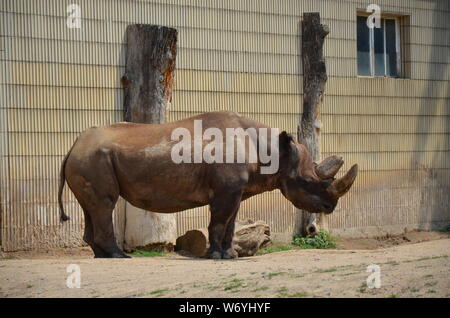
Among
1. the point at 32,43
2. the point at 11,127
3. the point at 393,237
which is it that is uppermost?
the point at 32,43

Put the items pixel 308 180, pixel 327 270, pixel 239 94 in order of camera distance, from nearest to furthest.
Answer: pixel 327 270 → pixel 308 180 → pixel 239 94

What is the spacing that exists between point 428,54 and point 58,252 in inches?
338

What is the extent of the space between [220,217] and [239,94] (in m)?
4.10

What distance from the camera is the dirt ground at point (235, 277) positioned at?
7543 millimetres

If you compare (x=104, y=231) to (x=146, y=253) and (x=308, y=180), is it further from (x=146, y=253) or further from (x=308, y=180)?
(x=308, y=180)

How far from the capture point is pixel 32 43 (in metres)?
Result: 12.5

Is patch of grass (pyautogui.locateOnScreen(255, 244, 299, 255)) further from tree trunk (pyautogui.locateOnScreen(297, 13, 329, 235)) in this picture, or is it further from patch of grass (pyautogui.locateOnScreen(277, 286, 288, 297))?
patch of grass (pyautogui.locateOnScreen(277, 286, 288, 297))

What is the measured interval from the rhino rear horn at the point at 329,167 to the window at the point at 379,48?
528cm

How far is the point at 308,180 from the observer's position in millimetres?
11328

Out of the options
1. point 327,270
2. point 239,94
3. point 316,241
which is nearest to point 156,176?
point 327,270

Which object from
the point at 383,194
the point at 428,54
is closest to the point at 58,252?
the point at 383,194

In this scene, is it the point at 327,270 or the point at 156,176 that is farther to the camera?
the point at 156,176

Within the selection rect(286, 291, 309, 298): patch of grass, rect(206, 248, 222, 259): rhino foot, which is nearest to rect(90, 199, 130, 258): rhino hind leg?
rect(206, 248, 222, 259): rhino foot
